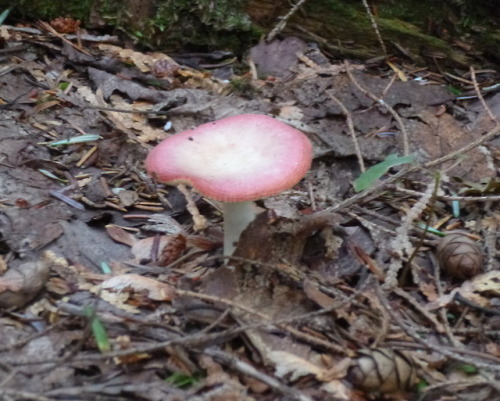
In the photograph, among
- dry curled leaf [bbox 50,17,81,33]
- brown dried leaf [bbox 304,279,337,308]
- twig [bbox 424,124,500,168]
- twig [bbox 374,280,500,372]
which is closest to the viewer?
twig [bbox 374,280,500,372]

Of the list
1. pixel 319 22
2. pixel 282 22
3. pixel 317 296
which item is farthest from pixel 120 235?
pixel 319 22

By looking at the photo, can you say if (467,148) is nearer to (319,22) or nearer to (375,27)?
(375,27)

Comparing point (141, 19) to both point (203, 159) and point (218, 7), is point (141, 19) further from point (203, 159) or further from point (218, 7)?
point (203, 159)

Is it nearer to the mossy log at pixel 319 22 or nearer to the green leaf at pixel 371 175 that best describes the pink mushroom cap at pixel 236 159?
the green leaf at pixel 371 175

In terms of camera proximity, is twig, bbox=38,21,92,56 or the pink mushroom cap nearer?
the pink mushroom cap

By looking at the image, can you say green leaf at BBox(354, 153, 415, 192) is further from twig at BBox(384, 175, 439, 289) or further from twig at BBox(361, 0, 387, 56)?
twig at BBox(361, 0, 387, 56)

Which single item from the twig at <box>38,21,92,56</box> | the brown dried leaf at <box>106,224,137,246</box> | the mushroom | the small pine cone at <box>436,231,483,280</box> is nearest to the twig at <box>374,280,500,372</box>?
the small pine cone at <box>436,231,483,280</box>

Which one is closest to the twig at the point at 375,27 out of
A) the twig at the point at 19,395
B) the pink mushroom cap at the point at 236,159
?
the pink mushroom cap at the point at 236,159
